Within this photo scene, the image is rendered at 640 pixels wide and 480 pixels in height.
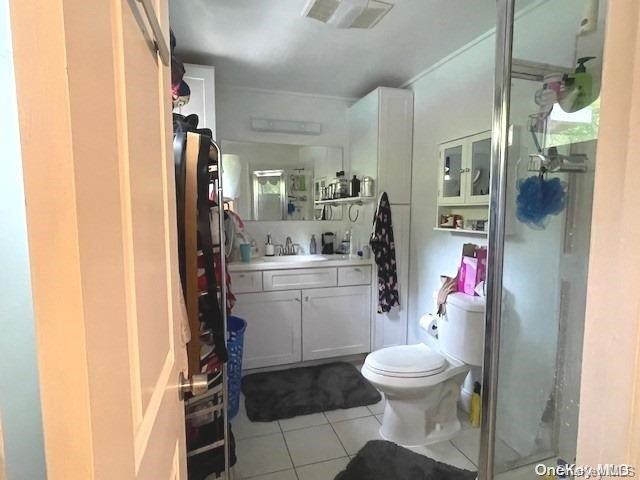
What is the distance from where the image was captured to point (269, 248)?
293cm

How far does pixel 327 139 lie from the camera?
3.07 meters

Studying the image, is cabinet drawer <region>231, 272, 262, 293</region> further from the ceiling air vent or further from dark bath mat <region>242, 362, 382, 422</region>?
the ceiling air vent

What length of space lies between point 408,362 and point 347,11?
1.81m

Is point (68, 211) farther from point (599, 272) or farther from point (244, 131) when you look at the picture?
point (244, 131)

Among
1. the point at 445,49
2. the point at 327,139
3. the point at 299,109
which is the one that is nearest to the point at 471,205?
the point at 445,49

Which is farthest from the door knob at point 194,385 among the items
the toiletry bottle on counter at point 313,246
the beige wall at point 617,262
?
the toiletry bottle on counter at point 313,246

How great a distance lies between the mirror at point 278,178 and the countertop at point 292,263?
41cm

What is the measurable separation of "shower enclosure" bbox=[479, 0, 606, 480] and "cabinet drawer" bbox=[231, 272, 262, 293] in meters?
1.60

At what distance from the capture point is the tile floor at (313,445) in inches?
65.3

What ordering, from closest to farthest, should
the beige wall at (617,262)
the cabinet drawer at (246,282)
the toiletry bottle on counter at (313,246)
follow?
1. the beige wall at (617,262)
2. the cabinet drawer at (246,282)
3. the toiletry bottle on counter at (313,246)

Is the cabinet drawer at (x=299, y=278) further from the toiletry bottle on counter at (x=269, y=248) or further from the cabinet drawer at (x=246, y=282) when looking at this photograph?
the toiletry bottle on counter at (x=269, y=248)

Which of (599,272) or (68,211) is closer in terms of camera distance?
(68,211)

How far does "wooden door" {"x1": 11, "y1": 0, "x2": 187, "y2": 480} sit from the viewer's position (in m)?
0.25

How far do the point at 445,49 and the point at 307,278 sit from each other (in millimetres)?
1811
